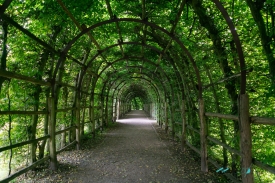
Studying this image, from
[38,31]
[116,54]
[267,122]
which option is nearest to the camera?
[267,122]

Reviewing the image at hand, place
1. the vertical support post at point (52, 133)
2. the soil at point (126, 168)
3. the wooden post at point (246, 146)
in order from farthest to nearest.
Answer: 1. the vertical support post at point (52, 133)
2. the soil at point (126, 168)
3. the wooden post at point (246, 146)

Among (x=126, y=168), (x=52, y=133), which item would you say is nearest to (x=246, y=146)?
(x=126, y=168)

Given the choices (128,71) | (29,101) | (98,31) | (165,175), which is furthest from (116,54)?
(165,175)

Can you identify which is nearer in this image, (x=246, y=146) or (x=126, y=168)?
(x=246, y=146)

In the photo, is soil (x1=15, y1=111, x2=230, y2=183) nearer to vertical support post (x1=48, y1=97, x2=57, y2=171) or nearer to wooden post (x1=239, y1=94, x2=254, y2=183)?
vertical support post (x1=48, y1=97, x2=57, y2=171)

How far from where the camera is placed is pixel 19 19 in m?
4.12

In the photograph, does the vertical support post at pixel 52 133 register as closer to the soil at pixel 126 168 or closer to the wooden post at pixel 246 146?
the soil at pixel 126 168

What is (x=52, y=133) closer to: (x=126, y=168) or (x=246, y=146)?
(x=126, y=168)

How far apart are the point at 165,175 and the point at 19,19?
14.0 ft

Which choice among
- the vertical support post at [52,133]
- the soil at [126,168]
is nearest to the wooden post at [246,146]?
the soil at [126,168]

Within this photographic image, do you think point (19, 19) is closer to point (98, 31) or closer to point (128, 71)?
point (98, 31)

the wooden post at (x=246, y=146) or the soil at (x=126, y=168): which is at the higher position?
the wooden post at (x=246, y=146)

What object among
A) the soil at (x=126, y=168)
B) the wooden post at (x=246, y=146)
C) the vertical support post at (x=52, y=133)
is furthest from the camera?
Result: the vertical support post at (x=52, y=133)

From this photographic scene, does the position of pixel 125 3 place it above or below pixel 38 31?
above
